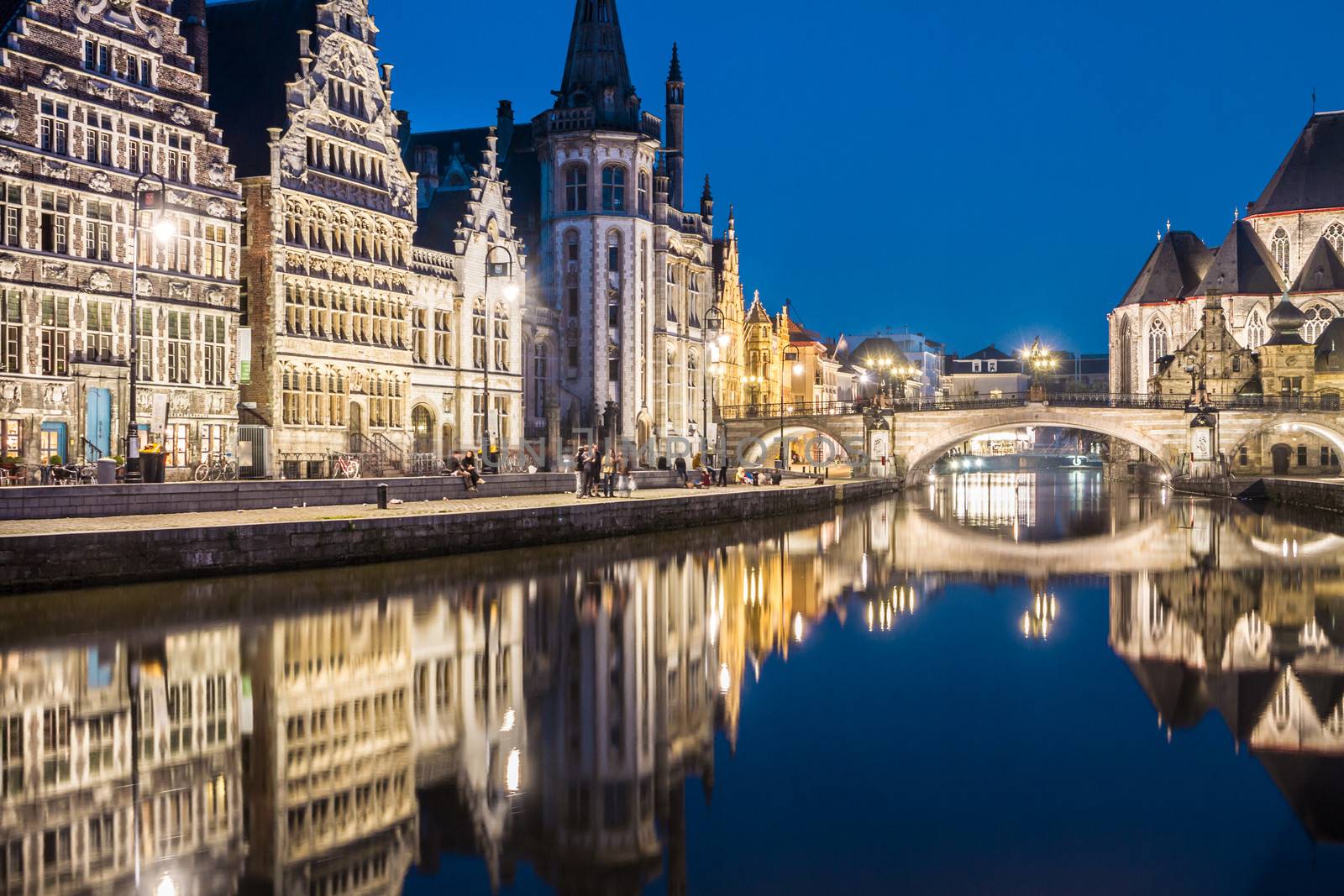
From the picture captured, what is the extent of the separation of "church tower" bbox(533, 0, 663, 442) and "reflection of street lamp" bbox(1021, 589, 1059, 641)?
127 feet

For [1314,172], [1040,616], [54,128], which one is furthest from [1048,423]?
[54,128]

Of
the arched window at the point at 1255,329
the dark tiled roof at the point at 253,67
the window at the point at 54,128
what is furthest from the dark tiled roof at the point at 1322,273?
the window at the point at 54,128

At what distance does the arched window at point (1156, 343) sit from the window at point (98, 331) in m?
86.5

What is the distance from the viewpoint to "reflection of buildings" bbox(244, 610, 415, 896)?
923 cm

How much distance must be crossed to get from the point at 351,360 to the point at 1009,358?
15572 cm

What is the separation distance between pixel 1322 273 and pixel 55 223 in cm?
8576

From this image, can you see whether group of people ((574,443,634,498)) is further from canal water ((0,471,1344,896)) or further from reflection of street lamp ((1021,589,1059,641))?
reflection of street lamp ((1021,589,1059,641))

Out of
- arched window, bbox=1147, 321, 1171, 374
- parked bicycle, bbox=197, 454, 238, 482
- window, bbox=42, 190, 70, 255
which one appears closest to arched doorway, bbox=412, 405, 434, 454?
parked bicycle, bbox=197, 454, 238, 482

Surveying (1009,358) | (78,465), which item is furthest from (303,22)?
(1009,358)

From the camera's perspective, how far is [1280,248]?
101500mm

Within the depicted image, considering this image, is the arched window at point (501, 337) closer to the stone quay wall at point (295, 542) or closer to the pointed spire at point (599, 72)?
the pointed spire at point (599, 72)

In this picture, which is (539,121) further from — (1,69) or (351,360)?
(1,69)

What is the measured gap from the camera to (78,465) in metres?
32.5

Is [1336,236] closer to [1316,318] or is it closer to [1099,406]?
[1316,318]
